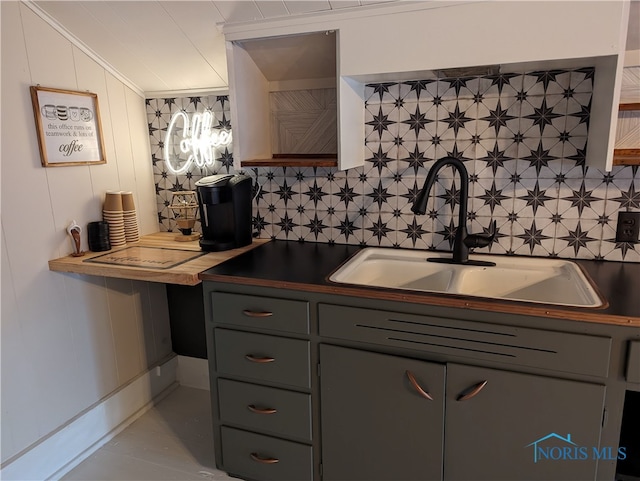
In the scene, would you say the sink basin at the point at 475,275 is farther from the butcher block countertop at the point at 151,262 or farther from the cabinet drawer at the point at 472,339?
the butcher block countertop at the point at 151,262

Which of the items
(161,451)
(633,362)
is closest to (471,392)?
(633,362)

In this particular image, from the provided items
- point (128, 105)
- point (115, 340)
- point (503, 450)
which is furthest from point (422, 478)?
point (128, 105)

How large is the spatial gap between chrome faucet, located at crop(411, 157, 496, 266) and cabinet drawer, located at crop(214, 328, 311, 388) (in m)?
0.67

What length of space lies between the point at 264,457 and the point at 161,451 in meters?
0.59

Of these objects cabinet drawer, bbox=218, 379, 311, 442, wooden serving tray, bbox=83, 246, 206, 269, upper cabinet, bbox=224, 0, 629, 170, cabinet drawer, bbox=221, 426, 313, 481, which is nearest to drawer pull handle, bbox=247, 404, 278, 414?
cabinet drawer, bbox=218, 379, 311, 442

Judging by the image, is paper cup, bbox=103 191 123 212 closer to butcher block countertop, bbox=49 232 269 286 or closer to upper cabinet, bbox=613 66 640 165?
butcher block countertop, bbox=49 232 269 286

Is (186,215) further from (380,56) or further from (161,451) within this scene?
(380,56)

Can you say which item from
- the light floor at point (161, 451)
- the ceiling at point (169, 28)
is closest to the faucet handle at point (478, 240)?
the ceiling at point (169, 28)

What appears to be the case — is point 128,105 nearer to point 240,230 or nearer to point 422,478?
point 240,230

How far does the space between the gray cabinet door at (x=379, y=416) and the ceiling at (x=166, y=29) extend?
1235mm

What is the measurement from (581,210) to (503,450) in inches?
37.5

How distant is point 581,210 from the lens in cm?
176

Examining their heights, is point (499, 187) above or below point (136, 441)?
above

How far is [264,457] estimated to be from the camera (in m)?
1.78
